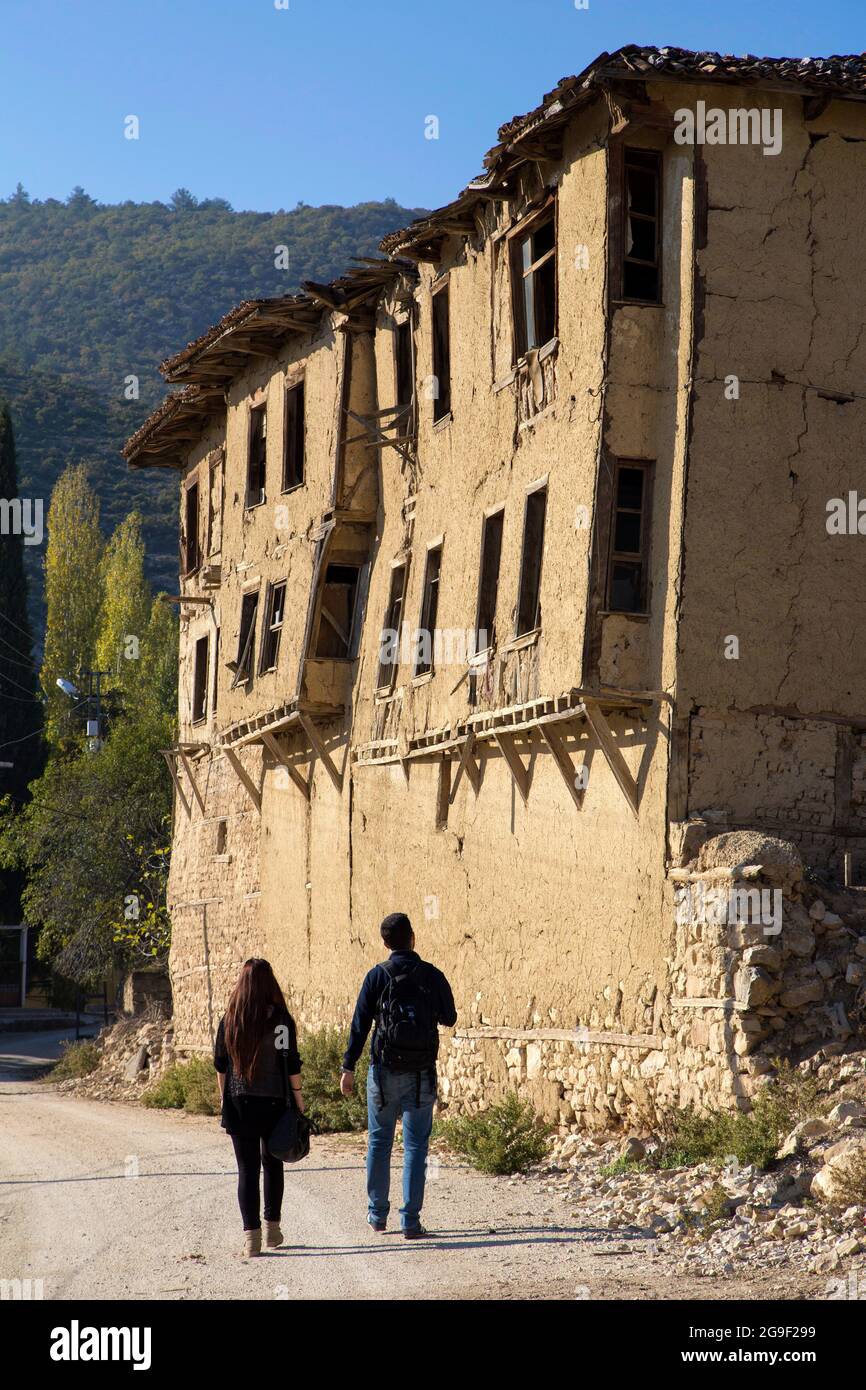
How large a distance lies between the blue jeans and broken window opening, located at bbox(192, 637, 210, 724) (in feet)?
64.4

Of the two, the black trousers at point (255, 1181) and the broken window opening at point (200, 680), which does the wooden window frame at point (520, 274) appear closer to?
the black trousers at point (255, 1181)

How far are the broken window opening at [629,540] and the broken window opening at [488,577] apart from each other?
2525mm

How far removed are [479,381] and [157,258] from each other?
142772 millimetres

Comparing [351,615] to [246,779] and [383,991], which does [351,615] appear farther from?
[383,991]

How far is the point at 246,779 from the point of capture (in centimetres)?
2688

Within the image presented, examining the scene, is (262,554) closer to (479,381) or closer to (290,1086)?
(479,381)

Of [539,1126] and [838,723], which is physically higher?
[838,723]

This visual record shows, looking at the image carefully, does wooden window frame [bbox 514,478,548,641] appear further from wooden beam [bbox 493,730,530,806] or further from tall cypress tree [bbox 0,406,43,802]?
tall cypress tree [bbox 0,406,43,802]

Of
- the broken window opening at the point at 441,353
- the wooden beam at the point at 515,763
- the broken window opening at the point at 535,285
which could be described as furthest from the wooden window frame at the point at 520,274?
the wooden beam at the point at 515,763

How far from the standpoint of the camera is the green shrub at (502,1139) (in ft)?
47.4

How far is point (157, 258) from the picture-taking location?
510 ft

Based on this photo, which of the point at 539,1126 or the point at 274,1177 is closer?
the point at 274,1177

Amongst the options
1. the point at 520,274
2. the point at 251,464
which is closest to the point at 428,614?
the point at 520,274
